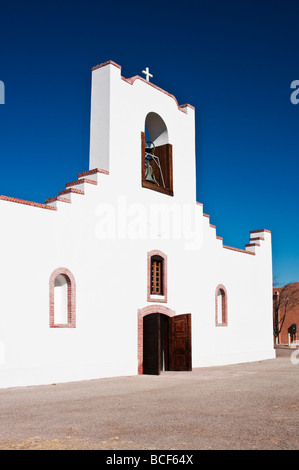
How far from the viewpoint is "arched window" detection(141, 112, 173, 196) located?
2014cm

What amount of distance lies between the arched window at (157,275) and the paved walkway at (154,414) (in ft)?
12.2

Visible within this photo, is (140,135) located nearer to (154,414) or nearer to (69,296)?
(69,296)

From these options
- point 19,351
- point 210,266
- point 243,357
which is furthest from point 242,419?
point 243,357

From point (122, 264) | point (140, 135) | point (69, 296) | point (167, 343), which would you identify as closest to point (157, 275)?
point (122, 264)

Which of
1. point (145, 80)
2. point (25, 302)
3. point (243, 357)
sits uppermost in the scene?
point (145, 80)

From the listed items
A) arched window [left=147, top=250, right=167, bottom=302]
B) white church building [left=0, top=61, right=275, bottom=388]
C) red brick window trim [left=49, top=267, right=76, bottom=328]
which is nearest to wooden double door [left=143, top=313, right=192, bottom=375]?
white church building [left=0, top=61, right=275, bottom=388]

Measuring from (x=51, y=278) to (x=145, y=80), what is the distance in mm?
8267

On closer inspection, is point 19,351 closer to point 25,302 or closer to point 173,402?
point 25,302

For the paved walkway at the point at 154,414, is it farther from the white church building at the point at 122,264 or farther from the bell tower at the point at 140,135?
the bell tower at the point at 140,135

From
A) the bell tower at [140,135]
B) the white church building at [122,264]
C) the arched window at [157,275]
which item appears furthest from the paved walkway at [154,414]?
the bell tower at [140,135]

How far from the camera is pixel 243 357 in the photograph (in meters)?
23.8

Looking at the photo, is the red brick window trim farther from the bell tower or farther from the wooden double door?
the bell tower

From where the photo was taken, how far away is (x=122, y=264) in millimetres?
17719

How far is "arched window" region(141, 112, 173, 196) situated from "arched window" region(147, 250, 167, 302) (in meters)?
2.38
